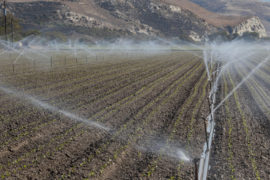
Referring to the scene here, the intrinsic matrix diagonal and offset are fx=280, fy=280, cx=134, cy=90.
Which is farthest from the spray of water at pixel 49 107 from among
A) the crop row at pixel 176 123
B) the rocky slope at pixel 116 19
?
the rocky slope at pixel 116 19

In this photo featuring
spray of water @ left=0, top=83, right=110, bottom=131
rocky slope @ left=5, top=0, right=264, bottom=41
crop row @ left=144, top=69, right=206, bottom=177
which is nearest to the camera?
crop row @ left=144, top=69, right=206, bottom=177

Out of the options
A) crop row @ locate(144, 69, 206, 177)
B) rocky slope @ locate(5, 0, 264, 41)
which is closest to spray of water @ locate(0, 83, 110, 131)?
crop row @ locate(144, 69, 206, 177)

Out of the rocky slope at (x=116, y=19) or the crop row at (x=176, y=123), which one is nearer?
the crop row at (x=176, y=123)

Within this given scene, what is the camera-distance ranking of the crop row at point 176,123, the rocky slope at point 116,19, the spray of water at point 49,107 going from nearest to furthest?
the crop row at point 176,123 < the spray of water at point 49,107 < the rocky slope at point 116,19

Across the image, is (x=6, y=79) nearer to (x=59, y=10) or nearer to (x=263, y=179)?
(x=263, y=179)

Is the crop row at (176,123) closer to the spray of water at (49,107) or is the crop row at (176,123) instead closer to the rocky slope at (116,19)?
the spray of water at (49,107)

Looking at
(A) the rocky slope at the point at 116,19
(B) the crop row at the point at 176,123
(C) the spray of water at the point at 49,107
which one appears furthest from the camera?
(A) the rocky slope at the point at 116,19

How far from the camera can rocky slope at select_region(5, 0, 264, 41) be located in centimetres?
→ 12388

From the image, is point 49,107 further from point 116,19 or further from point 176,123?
point 116,19

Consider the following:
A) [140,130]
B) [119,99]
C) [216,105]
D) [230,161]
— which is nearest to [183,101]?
[216,105]

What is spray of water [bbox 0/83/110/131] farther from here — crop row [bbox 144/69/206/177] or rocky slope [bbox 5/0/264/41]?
rocky slope [bbox 5/0/264/41]

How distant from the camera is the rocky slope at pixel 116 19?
124 metres

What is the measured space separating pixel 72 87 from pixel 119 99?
4813 millimetres

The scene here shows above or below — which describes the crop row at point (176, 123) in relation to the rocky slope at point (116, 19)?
below
